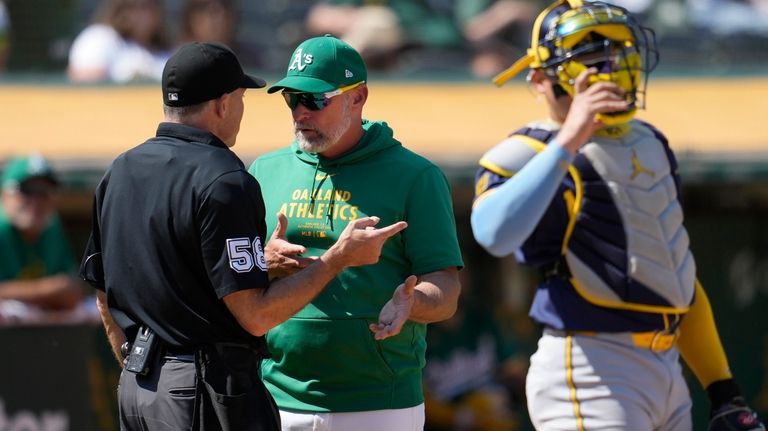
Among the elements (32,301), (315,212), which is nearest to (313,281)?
(315,212)

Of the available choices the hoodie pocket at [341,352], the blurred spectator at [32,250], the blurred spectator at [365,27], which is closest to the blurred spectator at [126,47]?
the blurred spectator at [365,27]

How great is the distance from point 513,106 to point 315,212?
5.25 metres

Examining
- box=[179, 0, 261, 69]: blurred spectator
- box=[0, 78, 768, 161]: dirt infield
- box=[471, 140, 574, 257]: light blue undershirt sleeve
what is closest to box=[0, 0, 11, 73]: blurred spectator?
box=[0, 78, 768, 161]: dirt infield

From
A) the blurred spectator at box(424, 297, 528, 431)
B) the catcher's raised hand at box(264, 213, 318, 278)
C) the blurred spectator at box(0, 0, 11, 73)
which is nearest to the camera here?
the catcher's raised hand at box(264, 213, 318, 278)

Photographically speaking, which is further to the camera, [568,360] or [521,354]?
[521,354]

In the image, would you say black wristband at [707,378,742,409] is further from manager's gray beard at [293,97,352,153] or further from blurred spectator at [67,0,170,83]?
blurred spectator at [67,0,170,83]

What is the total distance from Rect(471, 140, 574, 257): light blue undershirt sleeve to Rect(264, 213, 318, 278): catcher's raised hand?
1.81 feet

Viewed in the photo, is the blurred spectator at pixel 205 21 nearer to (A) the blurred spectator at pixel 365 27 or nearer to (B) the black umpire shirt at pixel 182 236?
(A) the blurred spectator at pixel 365 27

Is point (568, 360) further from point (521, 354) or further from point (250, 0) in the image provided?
point (250, 0)

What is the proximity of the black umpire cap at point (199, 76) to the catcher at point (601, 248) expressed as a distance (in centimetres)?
86

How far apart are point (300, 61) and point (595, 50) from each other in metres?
0.92

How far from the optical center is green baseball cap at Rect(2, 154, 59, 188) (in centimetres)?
723

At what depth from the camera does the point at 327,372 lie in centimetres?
386

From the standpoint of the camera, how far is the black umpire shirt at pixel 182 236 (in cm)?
345
